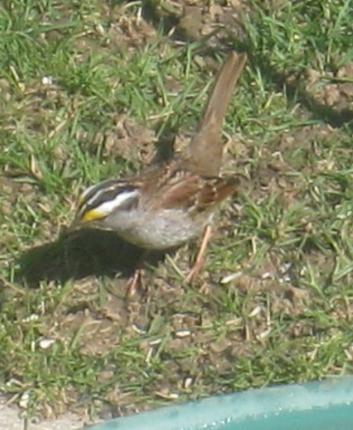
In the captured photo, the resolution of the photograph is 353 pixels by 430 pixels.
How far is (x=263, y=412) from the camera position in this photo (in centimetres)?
585

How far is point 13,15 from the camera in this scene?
302 inches

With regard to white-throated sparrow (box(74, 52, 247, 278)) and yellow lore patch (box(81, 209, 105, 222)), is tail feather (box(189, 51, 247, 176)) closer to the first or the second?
white-throated sparrow (box(74, 52, 247, 278))

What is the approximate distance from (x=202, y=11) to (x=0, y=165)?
136cm

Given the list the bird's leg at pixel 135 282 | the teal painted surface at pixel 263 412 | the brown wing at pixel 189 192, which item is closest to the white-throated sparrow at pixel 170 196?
the brown wing at pixel 189 192

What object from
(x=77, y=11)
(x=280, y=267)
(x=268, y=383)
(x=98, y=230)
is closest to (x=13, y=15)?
(x=77, y=11)

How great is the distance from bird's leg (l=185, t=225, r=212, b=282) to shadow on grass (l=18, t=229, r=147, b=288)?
0.24m

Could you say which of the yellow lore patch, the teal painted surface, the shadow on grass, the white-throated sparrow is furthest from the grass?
the yellow lore patch

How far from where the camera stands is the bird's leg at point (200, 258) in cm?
672

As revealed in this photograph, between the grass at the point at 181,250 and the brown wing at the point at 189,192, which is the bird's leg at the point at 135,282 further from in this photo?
the brown wing at the point at 189,192

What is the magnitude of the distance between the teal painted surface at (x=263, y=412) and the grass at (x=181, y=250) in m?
0.40

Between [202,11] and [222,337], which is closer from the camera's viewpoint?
[222,337]

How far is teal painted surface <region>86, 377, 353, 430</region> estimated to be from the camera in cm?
581

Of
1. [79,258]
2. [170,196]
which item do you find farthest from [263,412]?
[79,258]

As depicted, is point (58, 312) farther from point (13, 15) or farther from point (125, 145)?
point (13, 15)
